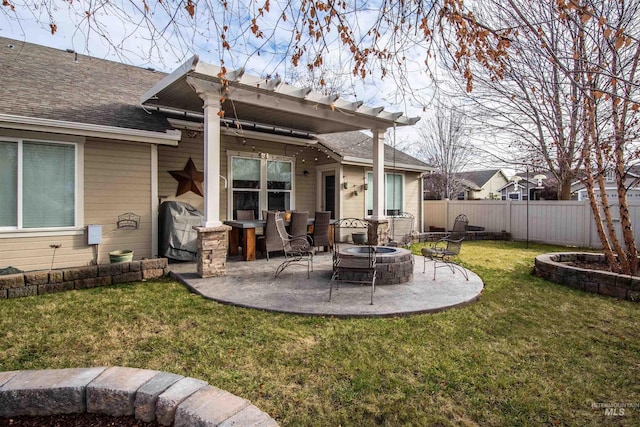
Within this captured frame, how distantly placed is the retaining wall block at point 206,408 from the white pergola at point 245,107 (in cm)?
311

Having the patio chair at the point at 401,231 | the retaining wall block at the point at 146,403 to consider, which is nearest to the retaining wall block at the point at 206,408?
the retaining wall block at the point at 146,403

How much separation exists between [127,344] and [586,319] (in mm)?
5275

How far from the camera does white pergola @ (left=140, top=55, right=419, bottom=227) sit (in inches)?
223

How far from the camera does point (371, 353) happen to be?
10.5 feet

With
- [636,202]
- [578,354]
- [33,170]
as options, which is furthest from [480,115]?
[33,170]

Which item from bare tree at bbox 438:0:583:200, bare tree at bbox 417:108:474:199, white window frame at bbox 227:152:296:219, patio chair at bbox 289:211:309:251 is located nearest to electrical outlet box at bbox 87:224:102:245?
white window frame at bbox 227:152:296:219

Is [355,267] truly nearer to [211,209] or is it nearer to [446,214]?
[211,209]

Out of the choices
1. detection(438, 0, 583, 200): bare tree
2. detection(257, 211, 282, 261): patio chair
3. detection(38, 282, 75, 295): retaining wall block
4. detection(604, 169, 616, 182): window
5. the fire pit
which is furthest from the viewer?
detection(257, 211, 282, 261): patio chair

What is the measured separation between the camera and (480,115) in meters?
9.28

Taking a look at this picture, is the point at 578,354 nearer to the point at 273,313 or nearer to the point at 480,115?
the point at 273,313

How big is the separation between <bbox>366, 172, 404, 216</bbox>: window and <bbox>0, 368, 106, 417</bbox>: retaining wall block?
1020cm

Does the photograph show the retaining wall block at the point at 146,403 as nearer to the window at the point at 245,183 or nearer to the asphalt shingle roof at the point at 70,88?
the asphalt shingle roof at the point at 70,88

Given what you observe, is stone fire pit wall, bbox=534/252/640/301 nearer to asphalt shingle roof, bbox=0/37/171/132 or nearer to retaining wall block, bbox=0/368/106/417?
retaining wall block, bbox=0/368/106/417

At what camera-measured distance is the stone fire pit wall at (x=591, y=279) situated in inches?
203
